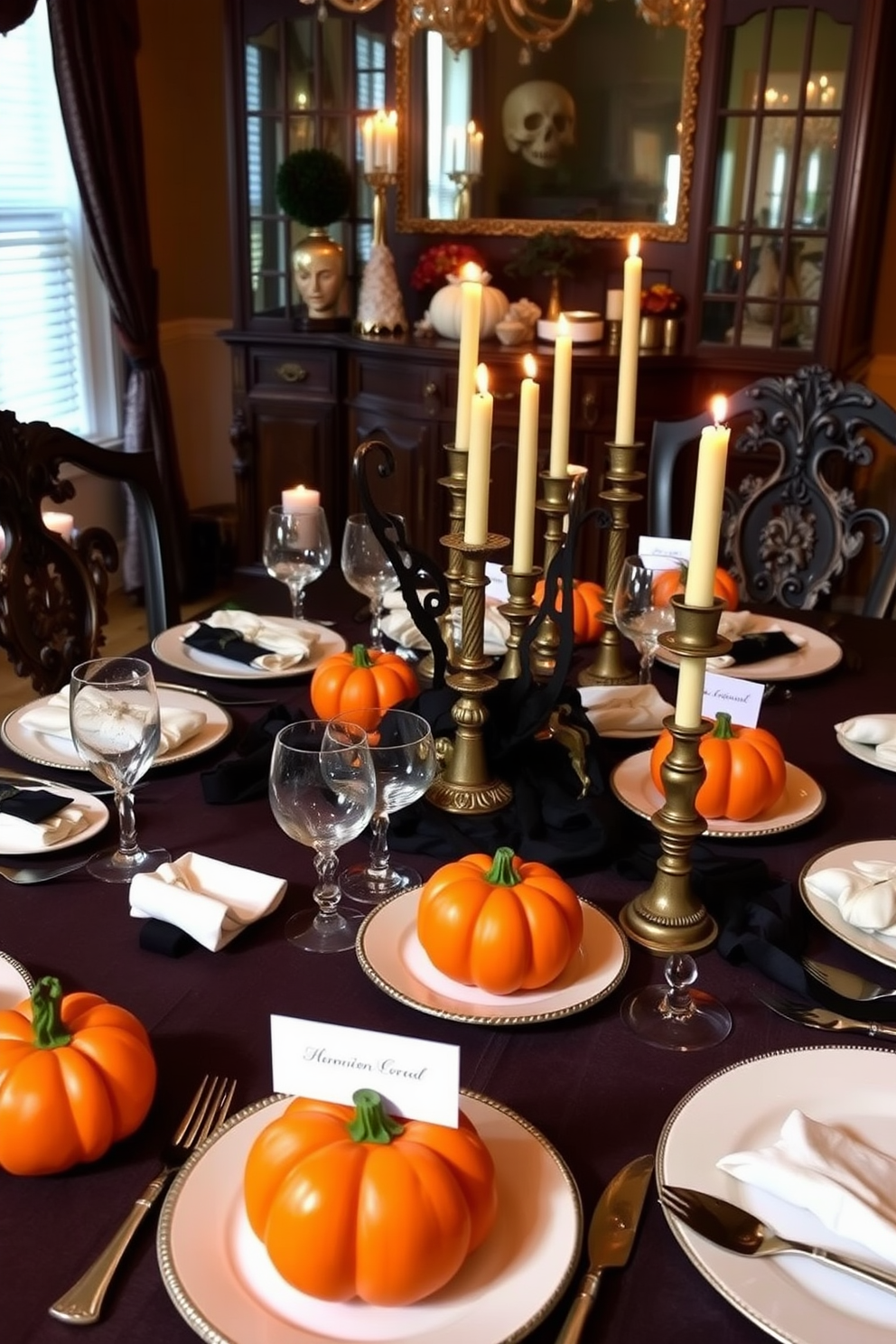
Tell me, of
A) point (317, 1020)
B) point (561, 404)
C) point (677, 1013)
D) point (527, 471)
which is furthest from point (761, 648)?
point (317, 1020)

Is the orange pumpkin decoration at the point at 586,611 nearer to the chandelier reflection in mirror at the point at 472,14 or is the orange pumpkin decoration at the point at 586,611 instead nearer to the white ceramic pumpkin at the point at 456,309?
the chandelier reflection in mirror at the point at 472,14

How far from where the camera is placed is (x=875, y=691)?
1.52 meters

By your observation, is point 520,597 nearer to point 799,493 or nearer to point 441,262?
point 799,493

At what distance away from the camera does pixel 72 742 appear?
1.27 metres

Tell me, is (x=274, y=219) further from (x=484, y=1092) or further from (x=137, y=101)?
(x=484, y=1092)

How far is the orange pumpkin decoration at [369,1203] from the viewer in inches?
23.4

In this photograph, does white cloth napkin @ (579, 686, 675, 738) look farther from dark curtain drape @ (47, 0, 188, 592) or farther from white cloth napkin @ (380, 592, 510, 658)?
dark curtain drape @ (47, 0, 188, 592)

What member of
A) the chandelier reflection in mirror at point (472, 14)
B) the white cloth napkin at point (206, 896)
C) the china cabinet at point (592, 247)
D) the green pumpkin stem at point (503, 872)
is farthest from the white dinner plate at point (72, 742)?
the china cabinet at point (592, 247)

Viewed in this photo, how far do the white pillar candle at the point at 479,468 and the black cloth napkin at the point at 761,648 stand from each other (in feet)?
1.98

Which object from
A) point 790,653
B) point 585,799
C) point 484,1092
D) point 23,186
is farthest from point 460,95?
point 484,1092

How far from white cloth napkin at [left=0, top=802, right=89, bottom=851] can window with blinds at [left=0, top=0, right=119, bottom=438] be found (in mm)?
2614

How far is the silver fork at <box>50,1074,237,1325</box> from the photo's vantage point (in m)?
0.63

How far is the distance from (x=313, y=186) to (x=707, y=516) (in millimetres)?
2975

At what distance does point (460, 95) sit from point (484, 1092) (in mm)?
3292
